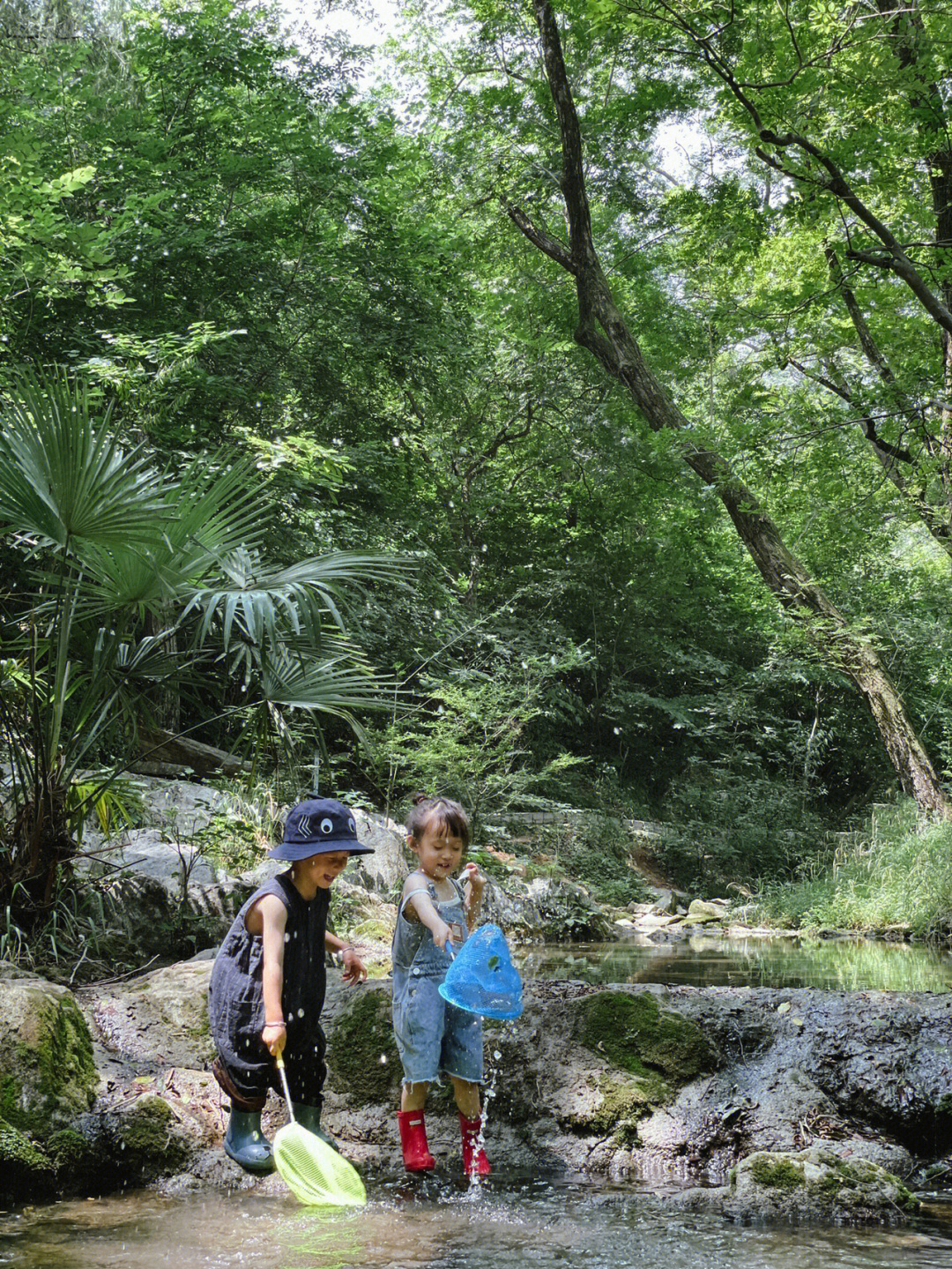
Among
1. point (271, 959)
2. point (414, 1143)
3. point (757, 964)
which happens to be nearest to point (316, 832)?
point (271, 959)

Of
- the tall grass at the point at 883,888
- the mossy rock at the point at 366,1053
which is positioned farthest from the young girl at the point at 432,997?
the tall grass at the point at 883,888

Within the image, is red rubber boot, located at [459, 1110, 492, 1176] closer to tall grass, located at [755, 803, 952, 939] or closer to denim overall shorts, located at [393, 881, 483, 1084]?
denim overall shorts, located at [393, 881, 483, 1084]

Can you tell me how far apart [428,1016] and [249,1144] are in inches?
27.0

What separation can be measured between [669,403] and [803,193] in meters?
3.45

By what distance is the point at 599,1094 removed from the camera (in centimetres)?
374

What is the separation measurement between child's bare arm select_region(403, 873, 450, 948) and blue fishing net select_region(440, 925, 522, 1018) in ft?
0.31

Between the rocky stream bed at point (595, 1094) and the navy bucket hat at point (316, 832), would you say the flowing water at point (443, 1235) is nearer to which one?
the rocky stream bed at point (595, 1094)

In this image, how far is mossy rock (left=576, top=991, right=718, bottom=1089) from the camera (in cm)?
379

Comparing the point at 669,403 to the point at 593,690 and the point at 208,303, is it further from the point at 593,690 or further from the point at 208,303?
the point at 593,690

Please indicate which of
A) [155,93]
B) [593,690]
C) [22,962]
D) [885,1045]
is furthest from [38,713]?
[593,690]

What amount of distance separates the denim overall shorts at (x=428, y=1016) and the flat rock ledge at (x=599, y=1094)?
44 centimetres

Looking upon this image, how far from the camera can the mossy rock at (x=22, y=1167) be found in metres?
3.13

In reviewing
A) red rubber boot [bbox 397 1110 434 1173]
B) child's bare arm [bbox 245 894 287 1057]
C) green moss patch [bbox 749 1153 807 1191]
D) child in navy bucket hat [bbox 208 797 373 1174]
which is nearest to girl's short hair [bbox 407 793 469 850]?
child in navy bucket hat [bbox 208 797 373 1174]

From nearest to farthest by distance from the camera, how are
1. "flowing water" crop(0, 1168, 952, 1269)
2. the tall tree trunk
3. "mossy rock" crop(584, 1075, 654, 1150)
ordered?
"flowing water" crop(0, 1168, 952, 1269)
"mossy rock" crop(584, 1075, 654, 1150)
the tall tree trunk
